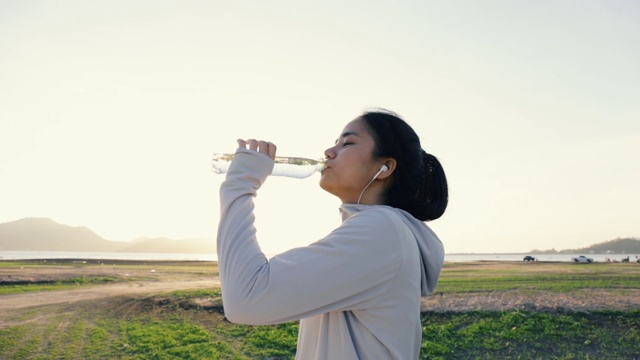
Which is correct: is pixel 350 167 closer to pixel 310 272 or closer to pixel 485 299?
pixel 310 272

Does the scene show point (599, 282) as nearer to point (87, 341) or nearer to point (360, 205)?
point (87, 341)

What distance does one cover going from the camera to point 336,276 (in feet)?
4.68

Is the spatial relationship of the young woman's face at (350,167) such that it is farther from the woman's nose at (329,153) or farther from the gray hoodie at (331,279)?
the gray hoodie at (331,279)

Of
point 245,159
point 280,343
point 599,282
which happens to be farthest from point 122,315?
point 599,282

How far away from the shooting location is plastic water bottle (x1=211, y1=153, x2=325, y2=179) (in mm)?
2082

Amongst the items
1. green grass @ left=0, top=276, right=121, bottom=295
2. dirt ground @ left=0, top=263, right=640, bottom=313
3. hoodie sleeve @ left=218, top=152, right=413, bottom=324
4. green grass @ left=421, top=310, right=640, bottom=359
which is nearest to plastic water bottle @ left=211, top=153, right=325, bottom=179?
hoodie sleeve @ left=218, top=152, right=413, bottom=324

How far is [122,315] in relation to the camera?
10867mm

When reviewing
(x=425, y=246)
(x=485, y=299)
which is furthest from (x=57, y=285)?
(x=425, y=246)

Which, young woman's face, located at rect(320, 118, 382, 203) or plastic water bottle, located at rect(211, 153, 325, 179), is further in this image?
plastic water bottle, located at rect(211, 153, 325, 179)

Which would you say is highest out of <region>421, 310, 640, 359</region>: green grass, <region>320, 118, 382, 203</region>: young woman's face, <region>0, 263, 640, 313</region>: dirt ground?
<region>320, 118, 382, 203</region>: young woman's face

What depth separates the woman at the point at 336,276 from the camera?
1.42 metres

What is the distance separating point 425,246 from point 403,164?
342 millimetres

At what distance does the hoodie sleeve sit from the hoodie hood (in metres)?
0.19

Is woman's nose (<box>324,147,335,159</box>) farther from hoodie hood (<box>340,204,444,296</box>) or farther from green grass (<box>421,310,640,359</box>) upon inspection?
green grass (<box>421,310,640,359</box>)
